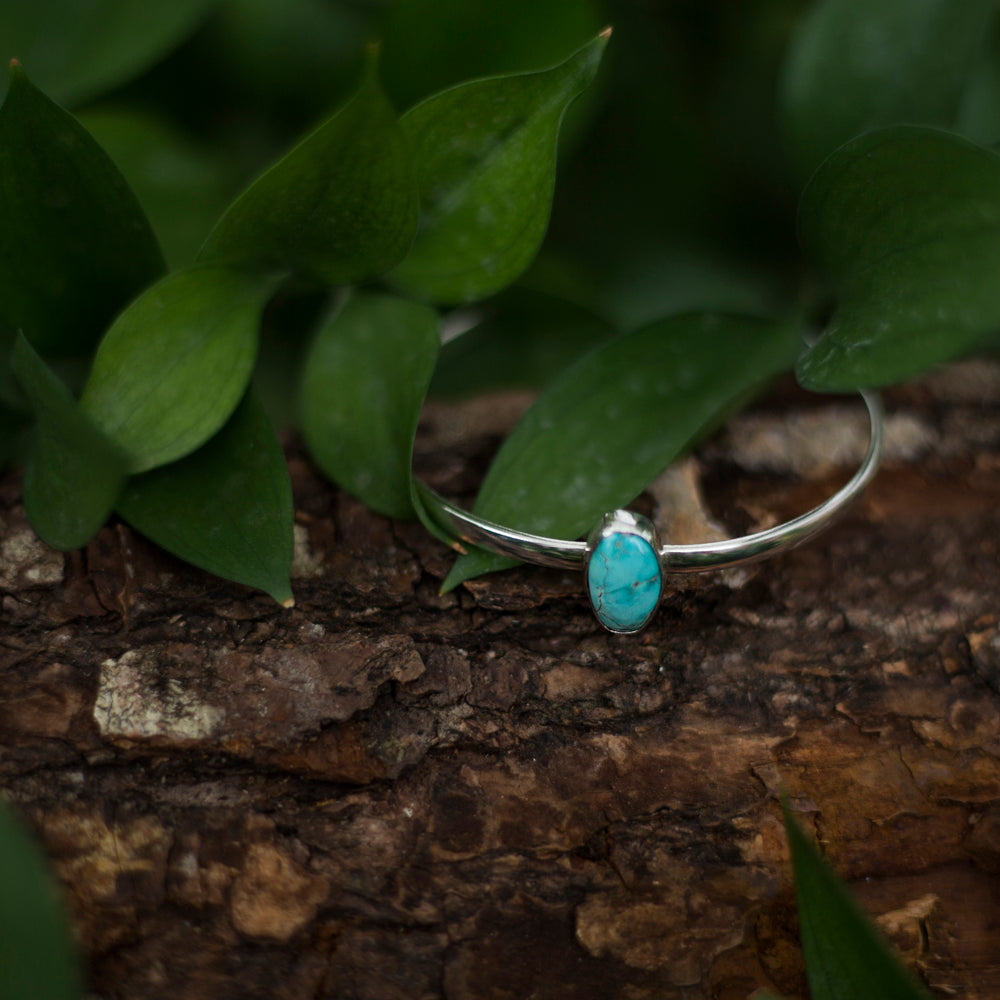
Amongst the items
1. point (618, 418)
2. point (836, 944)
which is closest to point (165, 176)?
point (618, 418)

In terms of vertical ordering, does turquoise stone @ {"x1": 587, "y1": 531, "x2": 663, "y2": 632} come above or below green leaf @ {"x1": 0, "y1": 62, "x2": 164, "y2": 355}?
below

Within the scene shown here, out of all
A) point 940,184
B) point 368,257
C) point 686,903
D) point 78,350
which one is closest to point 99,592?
point 78,350

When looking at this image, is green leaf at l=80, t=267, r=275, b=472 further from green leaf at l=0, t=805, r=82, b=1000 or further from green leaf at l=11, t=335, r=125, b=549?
green leaf at l=0, t=805, r=82, b=1000

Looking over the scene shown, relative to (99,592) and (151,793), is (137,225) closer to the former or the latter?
(99,592)

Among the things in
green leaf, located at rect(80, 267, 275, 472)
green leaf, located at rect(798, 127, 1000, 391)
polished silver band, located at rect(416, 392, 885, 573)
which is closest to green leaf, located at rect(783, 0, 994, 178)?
green leaf, located at rect(798, 127, 1000, 391)

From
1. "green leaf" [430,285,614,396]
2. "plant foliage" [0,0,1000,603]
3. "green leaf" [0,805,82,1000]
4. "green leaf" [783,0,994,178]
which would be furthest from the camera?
"green leaf" [430,285,614,396]

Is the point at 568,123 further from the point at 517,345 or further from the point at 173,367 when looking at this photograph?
the point at 173,367

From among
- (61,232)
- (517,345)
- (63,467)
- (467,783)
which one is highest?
(61,232)
